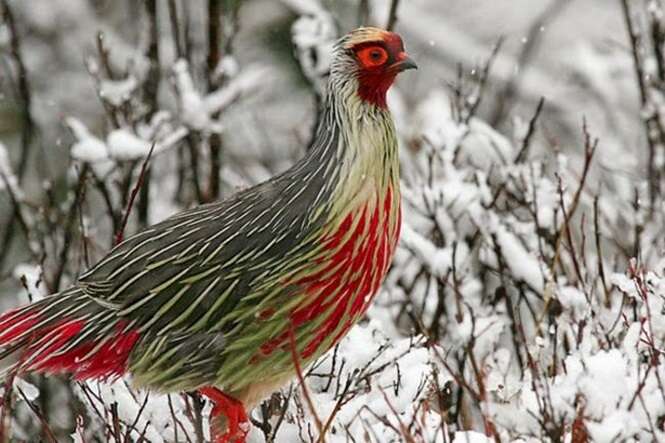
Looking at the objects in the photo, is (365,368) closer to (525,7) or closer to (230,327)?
(230,327)

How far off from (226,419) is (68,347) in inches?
19.7

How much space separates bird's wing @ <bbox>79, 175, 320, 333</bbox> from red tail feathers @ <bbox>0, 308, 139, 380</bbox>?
8 centimetres

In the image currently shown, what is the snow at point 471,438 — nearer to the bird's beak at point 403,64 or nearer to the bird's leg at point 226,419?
the bird's leg at point 226,419

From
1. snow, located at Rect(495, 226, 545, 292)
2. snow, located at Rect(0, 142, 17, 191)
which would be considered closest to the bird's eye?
snow, located at Rect(495, 226, 545, 292)

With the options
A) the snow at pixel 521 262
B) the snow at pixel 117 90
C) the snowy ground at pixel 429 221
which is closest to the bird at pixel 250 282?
the snowy ground at pixel 429 221

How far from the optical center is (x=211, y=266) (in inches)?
158

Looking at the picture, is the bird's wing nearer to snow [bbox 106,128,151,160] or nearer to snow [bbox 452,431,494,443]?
snow [bbox 452,431,494,443]

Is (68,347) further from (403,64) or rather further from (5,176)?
(5,176)

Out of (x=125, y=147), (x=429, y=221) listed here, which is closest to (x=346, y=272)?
(x=429, y=221)

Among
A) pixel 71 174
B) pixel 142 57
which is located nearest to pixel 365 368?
pixel 71 174

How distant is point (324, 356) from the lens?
14.5ft

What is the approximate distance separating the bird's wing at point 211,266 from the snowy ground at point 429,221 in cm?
27

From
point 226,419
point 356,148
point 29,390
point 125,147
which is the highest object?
point 125,147

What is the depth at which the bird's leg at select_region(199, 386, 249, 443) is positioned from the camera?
4047 mm
